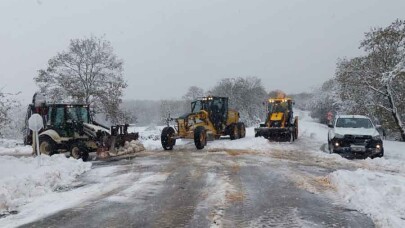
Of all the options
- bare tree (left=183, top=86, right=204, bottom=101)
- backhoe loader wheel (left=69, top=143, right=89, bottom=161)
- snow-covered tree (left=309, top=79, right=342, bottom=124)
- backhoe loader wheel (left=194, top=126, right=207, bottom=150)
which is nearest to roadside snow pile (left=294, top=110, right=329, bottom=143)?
snow-covered tree (left=309, top=79, right=342, bottom=124)

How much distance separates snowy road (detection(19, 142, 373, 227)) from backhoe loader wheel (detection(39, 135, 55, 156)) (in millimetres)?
5761

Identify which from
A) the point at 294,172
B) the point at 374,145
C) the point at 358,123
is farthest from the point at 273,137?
the point at 294,172

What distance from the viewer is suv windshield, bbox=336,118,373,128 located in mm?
17656

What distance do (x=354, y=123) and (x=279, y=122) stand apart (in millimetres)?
7364

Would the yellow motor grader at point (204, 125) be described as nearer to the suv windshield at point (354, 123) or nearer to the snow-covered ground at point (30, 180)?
the suv windshield at point (354, 123)

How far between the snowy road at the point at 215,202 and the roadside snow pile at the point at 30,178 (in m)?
0.99

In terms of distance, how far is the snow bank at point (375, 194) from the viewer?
6.38 m

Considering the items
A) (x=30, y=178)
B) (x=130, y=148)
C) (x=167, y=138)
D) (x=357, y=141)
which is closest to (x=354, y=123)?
(x=357, y=141)

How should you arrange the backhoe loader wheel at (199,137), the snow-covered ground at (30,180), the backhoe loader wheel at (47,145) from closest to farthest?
1. the snow-covered ground at (30,180)
2. the backhoe loader wheel at (47,145)
3. the backhoe loader wheel at (199,137)

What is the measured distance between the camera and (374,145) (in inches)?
627

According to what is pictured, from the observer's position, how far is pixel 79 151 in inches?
650

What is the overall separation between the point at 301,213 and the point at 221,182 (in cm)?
331

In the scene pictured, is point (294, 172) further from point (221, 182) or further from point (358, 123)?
point (358, 123)

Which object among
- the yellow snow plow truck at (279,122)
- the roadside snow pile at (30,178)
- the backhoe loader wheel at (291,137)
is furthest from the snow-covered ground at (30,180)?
the backhoe loader wheel at (291,137)
